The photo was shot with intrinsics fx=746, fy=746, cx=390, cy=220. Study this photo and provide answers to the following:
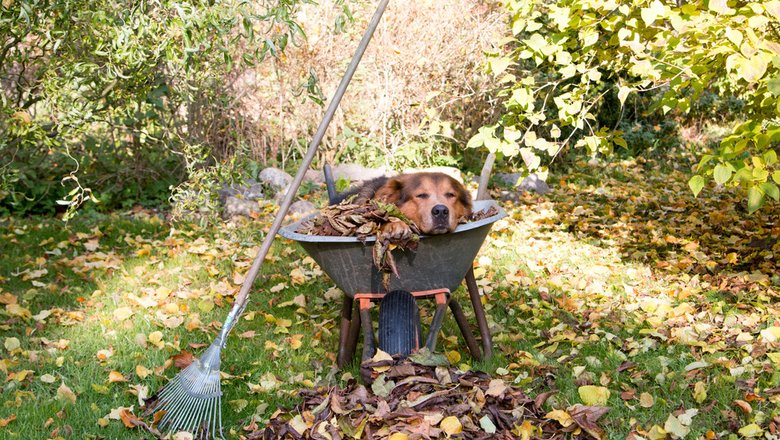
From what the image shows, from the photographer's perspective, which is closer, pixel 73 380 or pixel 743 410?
pixel 743 410

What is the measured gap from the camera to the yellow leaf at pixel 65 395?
342cm

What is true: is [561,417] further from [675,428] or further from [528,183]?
[528,183]

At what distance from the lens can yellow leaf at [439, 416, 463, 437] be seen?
9.05ft

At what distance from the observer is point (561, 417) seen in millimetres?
2967

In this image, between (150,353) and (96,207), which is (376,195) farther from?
(96,207)

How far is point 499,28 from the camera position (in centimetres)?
831

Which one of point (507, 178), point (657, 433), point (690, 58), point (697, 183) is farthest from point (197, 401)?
point (507, 178)

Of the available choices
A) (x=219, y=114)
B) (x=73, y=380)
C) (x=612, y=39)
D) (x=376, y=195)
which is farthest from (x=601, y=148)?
(x=219, y=114)

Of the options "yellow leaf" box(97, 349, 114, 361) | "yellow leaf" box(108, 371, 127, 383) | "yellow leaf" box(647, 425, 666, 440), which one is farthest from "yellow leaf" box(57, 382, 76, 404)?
"yellow leaf" box(647, 425, 666, 440)

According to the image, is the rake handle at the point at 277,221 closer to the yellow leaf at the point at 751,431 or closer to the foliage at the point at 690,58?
the foliage at the point at 690,58

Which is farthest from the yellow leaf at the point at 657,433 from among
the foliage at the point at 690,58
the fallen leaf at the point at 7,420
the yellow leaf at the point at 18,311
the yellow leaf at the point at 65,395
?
the yellow leaf at the point at 18,311

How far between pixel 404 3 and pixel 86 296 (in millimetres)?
4760

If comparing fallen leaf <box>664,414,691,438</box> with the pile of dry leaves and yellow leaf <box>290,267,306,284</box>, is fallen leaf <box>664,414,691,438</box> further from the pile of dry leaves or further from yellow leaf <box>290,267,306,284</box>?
yellow leaf <box>290,267,306,284</box>

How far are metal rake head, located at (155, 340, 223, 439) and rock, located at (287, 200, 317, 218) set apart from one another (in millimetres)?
3754
